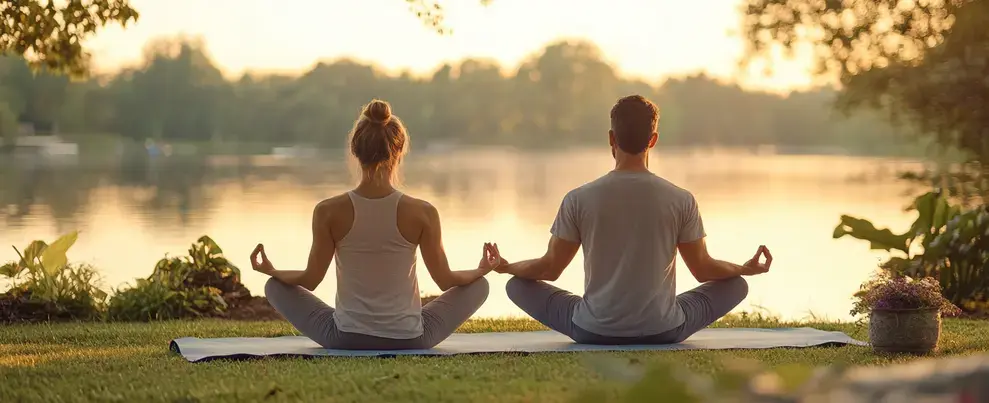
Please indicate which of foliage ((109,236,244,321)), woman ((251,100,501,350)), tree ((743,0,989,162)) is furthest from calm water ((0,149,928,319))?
woman ((251,100,501,350))

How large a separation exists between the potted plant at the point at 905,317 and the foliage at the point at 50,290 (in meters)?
4.83

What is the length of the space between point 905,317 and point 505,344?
1.76 metres

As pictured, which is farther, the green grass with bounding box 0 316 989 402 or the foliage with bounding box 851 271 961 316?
the foliage with bounding box 851 271 961 316

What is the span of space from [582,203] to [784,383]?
3.36 meters

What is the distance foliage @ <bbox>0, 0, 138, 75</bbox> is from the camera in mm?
8180

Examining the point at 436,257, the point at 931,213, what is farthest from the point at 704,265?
the point at 931,213

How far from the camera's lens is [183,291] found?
8250mm

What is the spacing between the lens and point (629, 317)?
5.64 m

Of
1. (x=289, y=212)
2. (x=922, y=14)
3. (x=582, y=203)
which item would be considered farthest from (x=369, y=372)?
(x=289, y=212)

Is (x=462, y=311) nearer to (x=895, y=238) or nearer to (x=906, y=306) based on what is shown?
(x=906, y=306)

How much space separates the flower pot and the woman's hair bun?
229 centimetres

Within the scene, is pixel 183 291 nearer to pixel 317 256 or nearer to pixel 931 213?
pixel 317 256

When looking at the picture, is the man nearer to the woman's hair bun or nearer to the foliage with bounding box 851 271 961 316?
the foliage with bounding box 851 271 961 316

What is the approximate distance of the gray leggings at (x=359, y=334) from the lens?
5566mm
